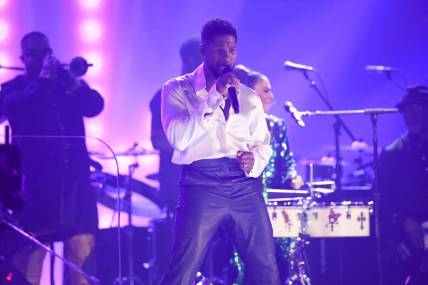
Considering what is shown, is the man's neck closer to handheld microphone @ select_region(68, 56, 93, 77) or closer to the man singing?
the man singing

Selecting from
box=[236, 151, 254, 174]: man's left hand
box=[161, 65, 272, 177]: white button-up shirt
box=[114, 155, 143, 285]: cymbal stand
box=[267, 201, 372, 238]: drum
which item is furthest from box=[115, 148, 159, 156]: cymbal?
box=[236, 151, 254, 174]: man's left hand

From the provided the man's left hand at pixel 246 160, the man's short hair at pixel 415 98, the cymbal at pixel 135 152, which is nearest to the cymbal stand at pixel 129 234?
the cymbal at pixel 135 152

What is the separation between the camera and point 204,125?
15.9ft

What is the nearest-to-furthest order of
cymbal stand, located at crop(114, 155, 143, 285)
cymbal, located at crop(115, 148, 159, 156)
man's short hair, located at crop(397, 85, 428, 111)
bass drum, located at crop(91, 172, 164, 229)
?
bass drum, located at crop(91, 172, 164, 229) → cymbal stand, located at crop(114, 155, 143, 285) → cymbal, located at crop(115, 148, 159, 156) → man's short hair, located at crop(397, 85, 428, 111)

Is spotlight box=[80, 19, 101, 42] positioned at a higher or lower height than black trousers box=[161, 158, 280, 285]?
higher

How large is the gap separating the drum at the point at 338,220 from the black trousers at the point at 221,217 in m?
2.15

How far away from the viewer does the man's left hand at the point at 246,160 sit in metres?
4.87

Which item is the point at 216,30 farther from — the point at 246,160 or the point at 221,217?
the point at 221,217

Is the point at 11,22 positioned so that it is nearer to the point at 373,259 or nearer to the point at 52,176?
the point at 52,176

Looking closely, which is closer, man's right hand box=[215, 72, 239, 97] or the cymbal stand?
man's right hand box=[215, 72, 239, 97]

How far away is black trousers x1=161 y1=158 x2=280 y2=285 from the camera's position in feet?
15.8

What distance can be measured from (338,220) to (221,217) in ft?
8.19

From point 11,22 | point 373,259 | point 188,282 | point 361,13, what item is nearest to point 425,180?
point 373,259

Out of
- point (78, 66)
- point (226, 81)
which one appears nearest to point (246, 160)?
point (226, 81)
